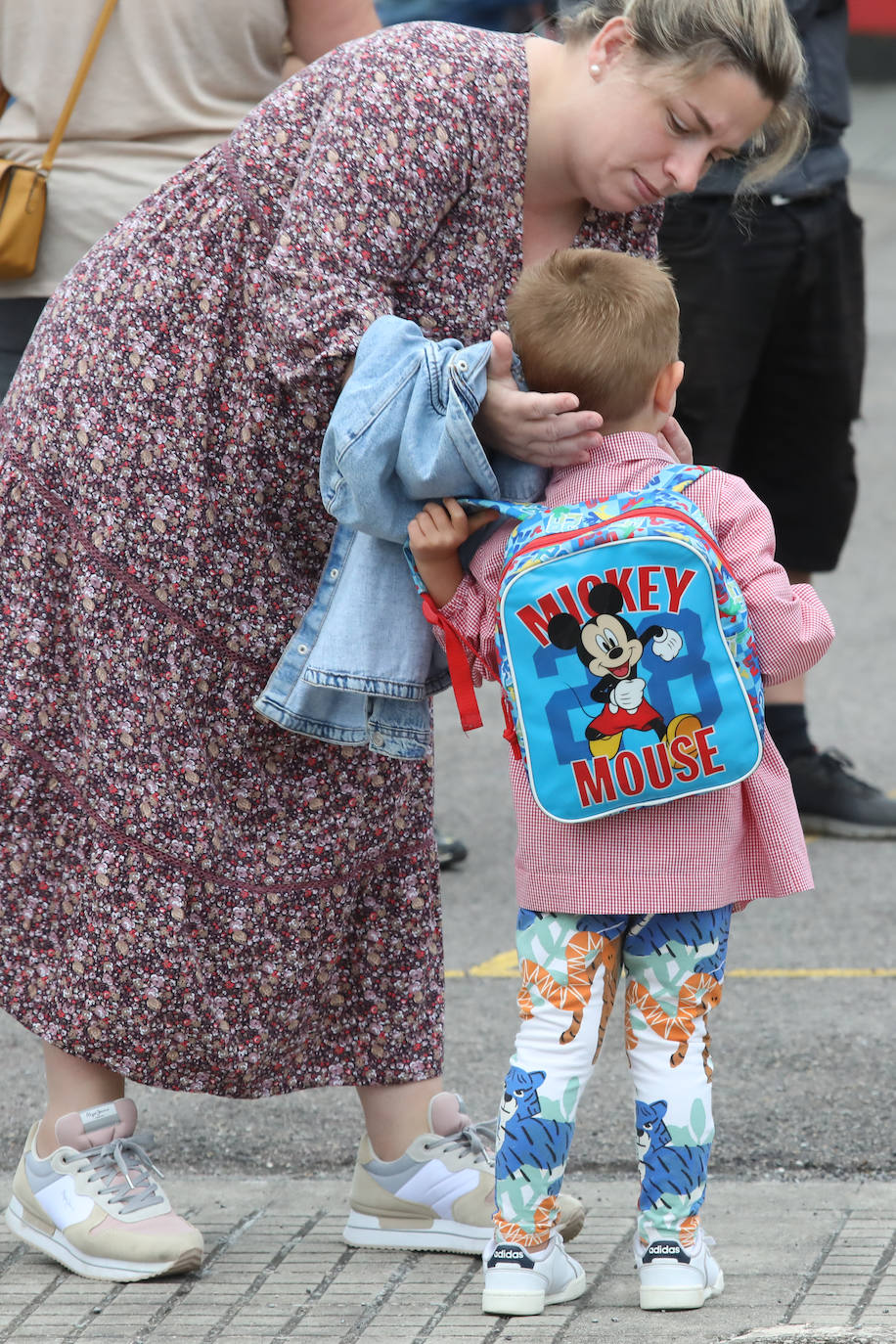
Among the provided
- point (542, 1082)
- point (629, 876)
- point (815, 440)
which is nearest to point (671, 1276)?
point (542, 1082)

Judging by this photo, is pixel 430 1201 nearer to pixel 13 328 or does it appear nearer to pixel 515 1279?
pixel 515 1279

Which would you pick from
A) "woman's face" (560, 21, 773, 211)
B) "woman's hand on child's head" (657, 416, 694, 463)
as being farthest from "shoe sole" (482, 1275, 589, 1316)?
"woman's face" (560, 21, 773, 211)

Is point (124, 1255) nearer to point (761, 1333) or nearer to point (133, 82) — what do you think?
point (761, 1333)

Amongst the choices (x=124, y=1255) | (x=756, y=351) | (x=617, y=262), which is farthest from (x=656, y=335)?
(x=756, y=351)

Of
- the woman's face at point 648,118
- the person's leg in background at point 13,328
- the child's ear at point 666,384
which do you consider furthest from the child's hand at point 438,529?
the person's leg in background at point 13,328

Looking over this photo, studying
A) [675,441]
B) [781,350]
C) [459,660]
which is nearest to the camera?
[459,660]

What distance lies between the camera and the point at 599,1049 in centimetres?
250

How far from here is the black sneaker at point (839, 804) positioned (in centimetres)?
476

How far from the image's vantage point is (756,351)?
465cm

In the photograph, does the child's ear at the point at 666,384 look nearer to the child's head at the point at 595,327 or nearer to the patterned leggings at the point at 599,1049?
the child's head at the point at 595,327

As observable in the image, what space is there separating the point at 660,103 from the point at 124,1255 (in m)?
1.67

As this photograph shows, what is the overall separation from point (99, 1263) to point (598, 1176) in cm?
81

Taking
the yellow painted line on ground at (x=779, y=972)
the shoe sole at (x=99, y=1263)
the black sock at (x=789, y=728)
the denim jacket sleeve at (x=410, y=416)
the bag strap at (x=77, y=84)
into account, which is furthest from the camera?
the black sock at (x=789, y=728)

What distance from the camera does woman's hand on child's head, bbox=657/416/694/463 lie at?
8.41ft
